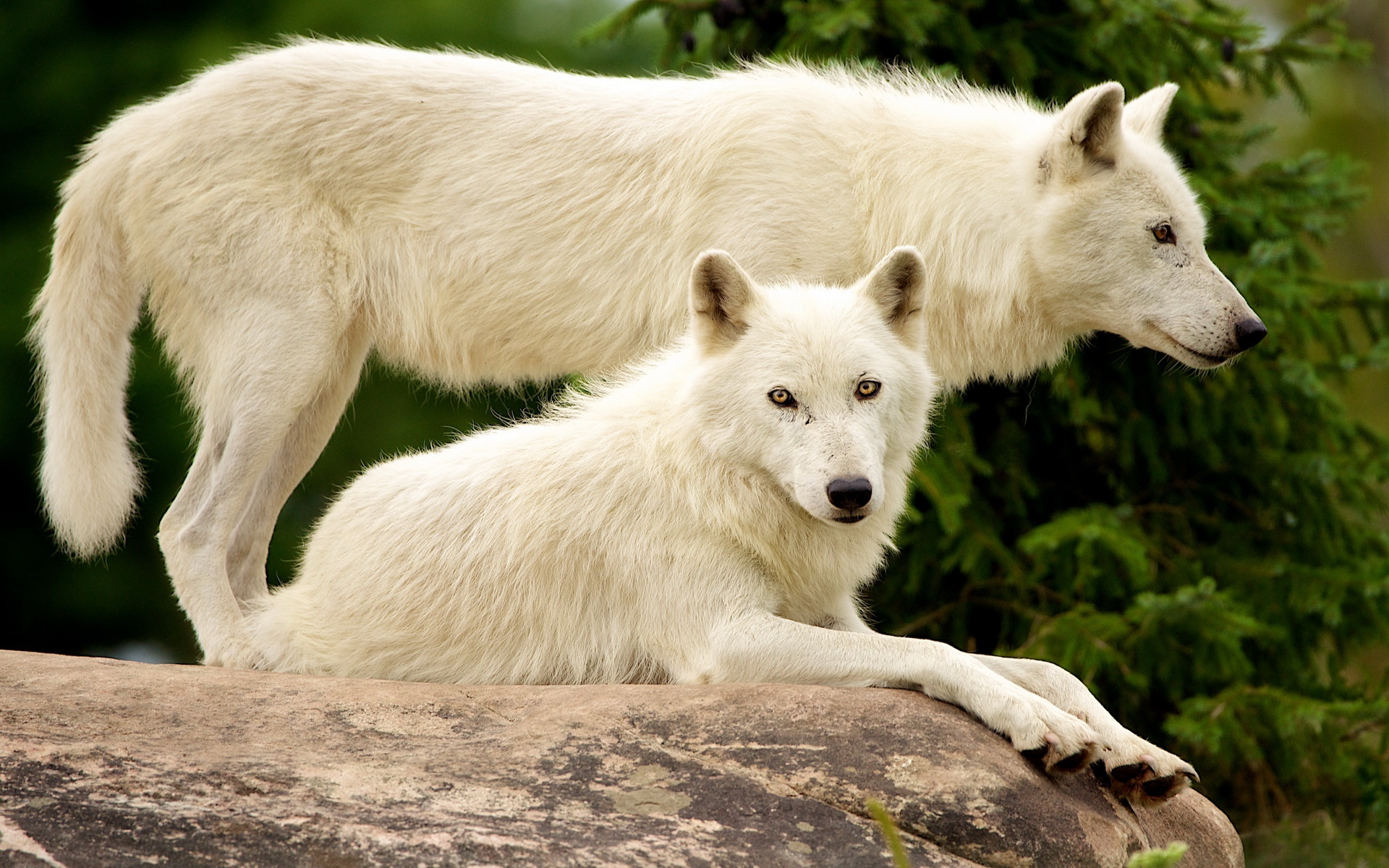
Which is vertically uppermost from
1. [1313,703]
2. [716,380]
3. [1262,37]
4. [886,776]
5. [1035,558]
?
[1262,37]

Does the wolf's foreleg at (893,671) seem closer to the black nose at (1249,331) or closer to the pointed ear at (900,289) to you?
the pointed ear at (900,289)

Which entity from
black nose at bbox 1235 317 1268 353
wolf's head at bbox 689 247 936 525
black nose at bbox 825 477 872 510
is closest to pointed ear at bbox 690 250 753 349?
wolf's head at bbox 689 247 936 525

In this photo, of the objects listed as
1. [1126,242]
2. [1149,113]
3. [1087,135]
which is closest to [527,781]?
[1126,242]

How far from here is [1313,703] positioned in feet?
20.2

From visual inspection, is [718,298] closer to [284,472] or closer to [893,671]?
[893,671]

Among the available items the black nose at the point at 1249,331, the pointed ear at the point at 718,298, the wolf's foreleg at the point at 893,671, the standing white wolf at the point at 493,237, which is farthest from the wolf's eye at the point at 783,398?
the black nose at the point at 1249,331

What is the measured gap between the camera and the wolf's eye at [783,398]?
402 centimetres

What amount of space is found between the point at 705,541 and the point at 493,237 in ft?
6.65

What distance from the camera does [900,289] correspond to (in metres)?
4.39

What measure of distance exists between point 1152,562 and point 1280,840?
4.86ft

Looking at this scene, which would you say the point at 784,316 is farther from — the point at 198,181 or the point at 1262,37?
the point at 1262,37

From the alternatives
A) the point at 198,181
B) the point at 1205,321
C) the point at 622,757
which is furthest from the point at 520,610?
the point at 1205,321

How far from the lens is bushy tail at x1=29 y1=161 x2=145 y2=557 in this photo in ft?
17.2

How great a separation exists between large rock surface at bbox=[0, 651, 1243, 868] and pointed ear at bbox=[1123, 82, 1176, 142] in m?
2.98
